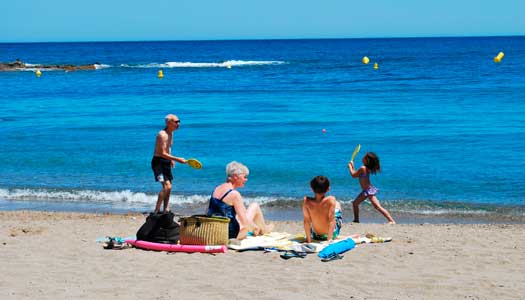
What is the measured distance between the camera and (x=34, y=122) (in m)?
23.5

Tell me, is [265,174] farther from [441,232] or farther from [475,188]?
[441,232]

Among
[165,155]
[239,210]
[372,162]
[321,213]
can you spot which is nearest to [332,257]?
[321,213]

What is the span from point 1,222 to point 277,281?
204 inches

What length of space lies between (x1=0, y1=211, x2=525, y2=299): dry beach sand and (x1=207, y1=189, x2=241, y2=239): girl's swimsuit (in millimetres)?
558

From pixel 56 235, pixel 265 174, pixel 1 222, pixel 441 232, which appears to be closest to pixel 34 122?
pixel 265 174

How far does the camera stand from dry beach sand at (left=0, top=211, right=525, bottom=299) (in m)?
5.98

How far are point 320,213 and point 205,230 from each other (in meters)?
1.23

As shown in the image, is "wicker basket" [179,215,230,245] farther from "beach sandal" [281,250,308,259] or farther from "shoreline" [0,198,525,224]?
"shoreline" [0,198,525,224]

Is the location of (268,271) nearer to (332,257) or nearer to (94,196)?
(332,257)

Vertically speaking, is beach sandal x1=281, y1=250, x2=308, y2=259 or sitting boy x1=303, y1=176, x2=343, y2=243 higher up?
sitting boy x1=303, y1=176, x2=343, y2=243

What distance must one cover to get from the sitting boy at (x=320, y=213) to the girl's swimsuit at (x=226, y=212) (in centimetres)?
77

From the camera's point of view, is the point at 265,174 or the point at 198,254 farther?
the point at 265,174

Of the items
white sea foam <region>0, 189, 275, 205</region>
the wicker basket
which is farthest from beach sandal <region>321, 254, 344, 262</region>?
white sea foam <region>0, 189, 275, 205</region>

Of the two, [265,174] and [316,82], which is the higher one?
[316,82]
